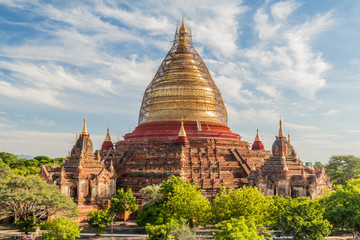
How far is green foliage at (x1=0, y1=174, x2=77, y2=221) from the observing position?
34656 millimetres

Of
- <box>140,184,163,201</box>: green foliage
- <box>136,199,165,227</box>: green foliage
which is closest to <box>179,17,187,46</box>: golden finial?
<box>140,184,163,201</box>: green foliage

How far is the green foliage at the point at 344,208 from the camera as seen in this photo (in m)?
32.9

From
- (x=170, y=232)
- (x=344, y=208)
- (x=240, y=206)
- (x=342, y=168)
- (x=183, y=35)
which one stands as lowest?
(x=170, y=232)

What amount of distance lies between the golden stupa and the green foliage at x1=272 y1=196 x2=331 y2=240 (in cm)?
3091

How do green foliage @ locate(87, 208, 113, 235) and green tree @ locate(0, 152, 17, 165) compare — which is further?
green tree @ locate(0, 152, 17, 165)

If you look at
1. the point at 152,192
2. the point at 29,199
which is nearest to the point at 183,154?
the point at 152,192

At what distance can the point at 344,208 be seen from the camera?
1307 inches

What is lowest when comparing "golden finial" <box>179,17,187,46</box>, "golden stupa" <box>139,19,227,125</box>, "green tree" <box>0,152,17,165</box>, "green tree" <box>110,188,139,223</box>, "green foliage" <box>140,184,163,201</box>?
"green tree" <box>110,188,139,223</box>

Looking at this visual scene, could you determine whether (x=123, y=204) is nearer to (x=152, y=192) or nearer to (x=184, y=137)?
(x=152, y=192)

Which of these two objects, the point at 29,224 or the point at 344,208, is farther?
the point at 29,224

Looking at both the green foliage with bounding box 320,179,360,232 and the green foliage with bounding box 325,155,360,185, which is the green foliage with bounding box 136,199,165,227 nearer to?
the green foliage with bounding box 320,179,360,232

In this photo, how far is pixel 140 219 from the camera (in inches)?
1449

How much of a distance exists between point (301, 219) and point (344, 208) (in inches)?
224

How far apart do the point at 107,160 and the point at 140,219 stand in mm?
21580
